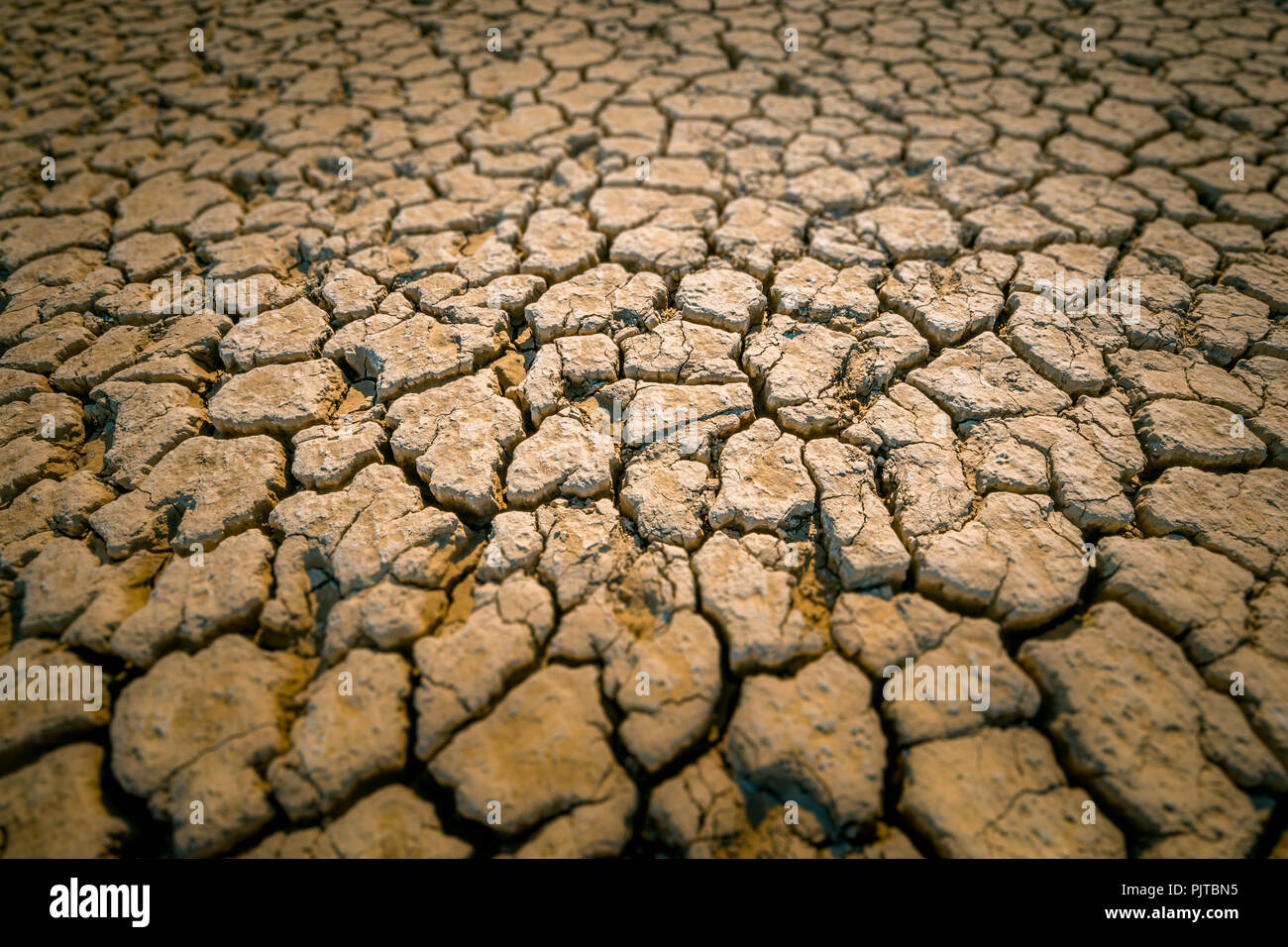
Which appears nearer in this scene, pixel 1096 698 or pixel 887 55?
pixel 1096 698

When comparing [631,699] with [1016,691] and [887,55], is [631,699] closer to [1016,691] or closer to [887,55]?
[1016,691]

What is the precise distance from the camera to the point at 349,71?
3.45 meters

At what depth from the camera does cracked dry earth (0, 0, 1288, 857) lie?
1.13m

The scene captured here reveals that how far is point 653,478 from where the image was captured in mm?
1567

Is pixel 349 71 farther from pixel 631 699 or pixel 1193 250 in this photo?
pixel 1193 250

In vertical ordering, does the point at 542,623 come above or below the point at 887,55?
below

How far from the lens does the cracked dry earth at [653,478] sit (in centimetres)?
113

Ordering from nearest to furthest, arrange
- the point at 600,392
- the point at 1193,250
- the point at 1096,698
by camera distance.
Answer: the point at 1096,698, the point at 600,392, the point at 1193,250

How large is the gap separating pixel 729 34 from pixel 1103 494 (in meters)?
3.74

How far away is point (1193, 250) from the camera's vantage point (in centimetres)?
218
